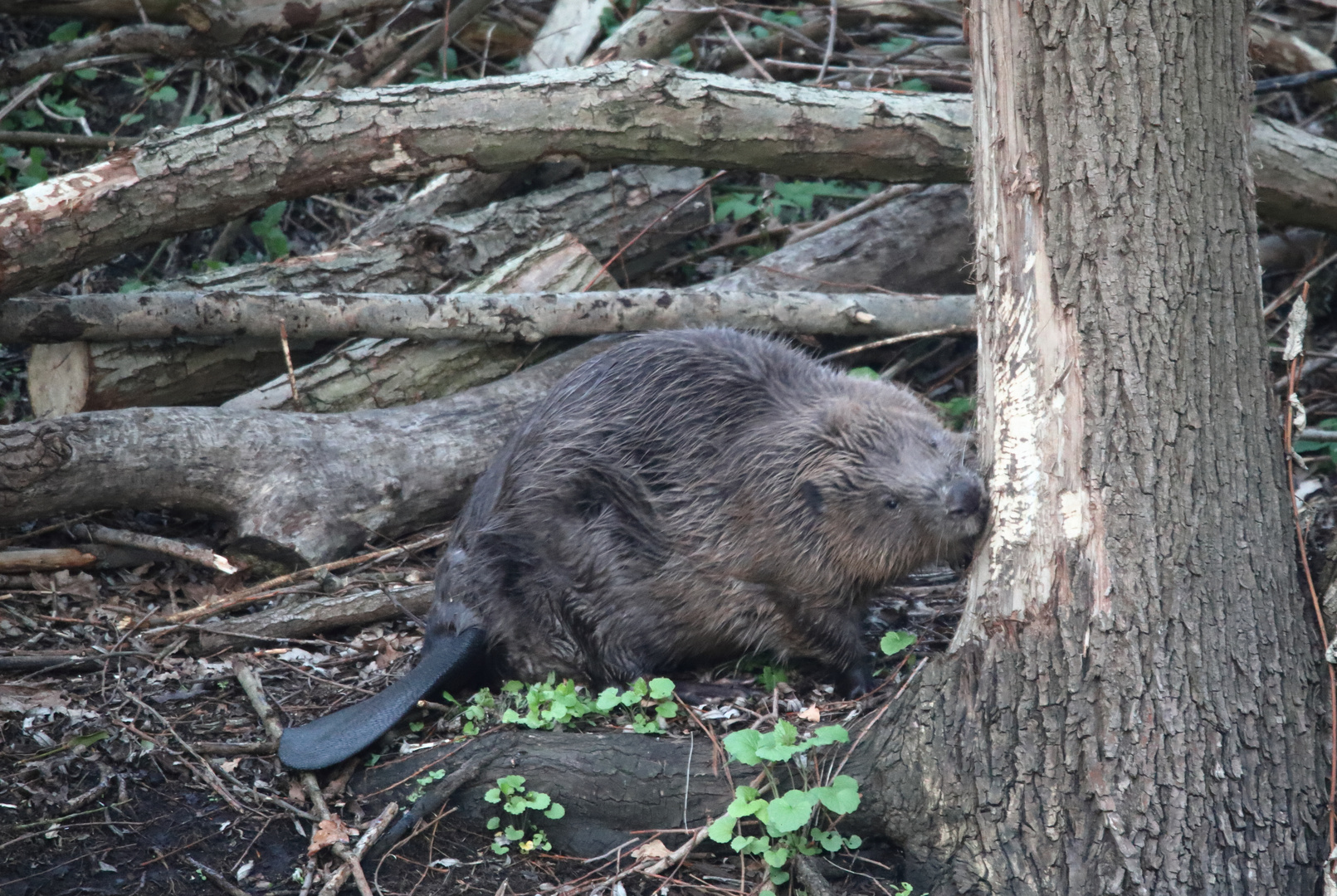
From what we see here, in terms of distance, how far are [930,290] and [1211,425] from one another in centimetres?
275

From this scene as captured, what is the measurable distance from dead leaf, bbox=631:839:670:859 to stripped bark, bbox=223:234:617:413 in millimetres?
2213

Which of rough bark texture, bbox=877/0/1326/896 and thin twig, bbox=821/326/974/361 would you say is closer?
rough bark texture, bbox=877/0/1326/896

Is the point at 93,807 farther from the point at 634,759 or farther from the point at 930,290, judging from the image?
the point at 930,290

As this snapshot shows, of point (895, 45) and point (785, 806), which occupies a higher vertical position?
point (895, 45)

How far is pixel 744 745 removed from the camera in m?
2.52

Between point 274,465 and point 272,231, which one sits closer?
point 274,465

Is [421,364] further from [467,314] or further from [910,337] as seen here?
[910,337]

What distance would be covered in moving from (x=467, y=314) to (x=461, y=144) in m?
0.59

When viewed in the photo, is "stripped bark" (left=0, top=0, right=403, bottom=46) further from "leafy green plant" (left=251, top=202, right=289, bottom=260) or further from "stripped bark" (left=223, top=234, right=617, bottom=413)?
"stripped bark" (left=223, top=234, right=617, bottom=413)

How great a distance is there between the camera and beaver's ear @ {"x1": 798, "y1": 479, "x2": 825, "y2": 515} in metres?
3.18

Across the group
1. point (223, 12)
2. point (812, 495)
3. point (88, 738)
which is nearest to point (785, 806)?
point (812, 495)

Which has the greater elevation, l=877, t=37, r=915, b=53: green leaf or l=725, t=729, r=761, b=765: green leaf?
l=877, t=37, r=915, b=53: green leaf

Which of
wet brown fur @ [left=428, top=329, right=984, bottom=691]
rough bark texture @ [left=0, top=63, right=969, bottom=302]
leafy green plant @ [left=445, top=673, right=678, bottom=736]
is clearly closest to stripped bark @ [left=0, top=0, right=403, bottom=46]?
rough bark texture @ [left=0, top=63, right=969, bottom=302]

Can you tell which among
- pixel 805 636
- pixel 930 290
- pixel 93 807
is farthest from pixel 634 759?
pixel 930 290
